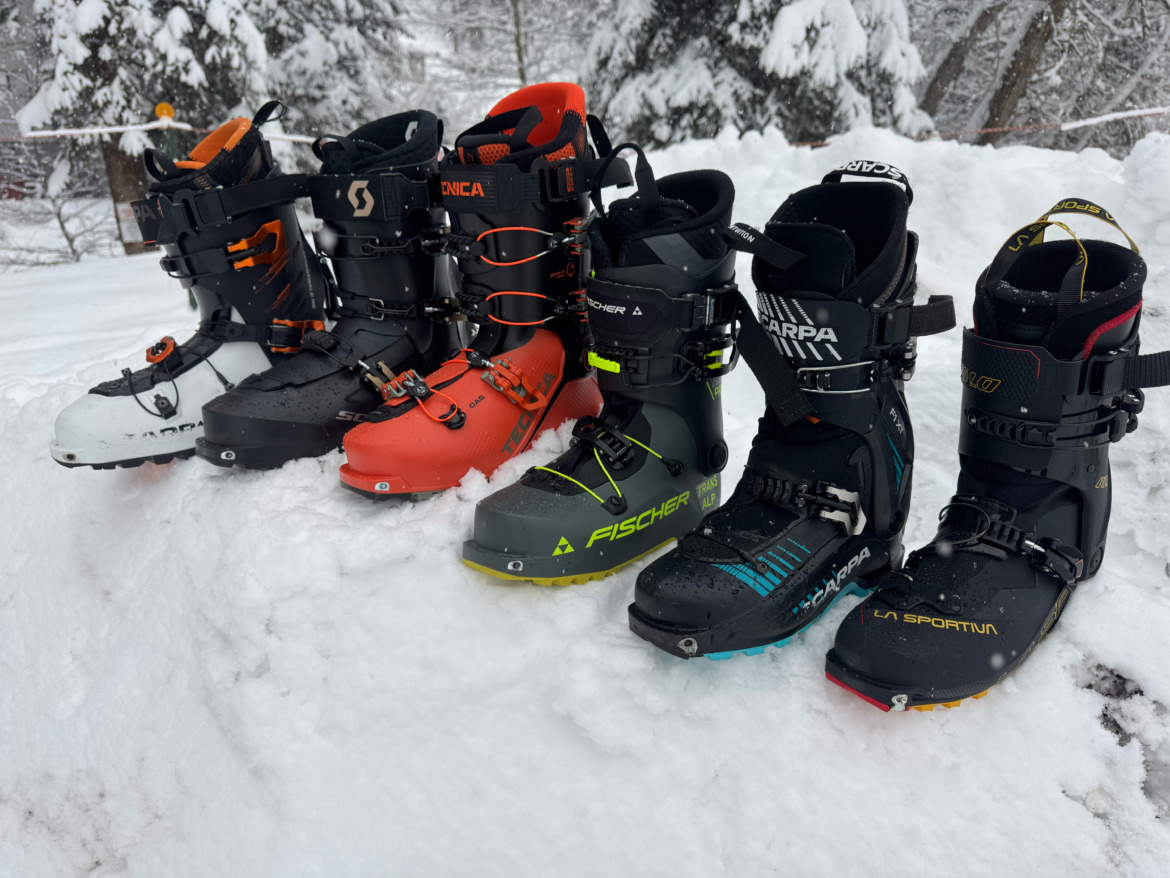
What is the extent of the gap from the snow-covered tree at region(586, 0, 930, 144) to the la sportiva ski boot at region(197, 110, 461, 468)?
18.6 feet

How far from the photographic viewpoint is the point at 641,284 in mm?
1304

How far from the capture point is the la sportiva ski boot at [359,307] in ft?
5.55

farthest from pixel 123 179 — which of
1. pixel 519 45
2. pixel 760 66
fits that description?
pixel 519 45

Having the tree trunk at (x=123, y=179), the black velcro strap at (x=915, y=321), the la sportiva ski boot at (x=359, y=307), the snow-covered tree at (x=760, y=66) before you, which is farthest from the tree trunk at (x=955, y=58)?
the black velcro strap at (x=915, y=321)

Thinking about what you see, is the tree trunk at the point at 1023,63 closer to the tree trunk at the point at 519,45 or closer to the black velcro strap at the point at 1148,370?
the tree trunk at the point at 519,45

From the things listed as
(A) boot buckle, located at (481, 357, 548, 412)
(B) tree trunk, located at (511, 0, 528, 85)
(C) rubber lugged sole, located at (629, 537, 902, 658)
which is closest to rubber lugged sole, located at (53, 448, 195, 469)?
(A) boot buckle, located at (481, 357, 548, 412)

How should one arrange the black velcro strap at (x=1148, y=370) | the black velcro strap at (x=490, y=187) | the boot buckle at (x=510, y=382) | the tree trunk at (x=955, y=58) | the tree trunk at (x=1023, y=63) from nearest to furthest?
1. the black velcro strap at (x=1148, y=370)
2. the black velcro strap at (x=490, y=187)
3. the boot buckle at (x=510, y=382)
4. the tree trunk at (x=1023, y=63)
5. the tree trunk at (x=955, y=58)

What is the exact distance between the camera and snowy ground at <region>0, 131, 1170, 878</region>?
101 cm

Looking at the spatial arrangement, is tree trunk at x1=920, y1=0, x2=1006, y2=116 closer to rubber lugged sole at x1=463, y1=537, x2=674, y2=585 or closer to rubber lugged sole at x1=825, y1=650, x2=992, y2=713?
rubber lugged sole at x1=463, y1=537, x2=674, y2=585

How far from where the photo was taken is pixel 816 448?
1285mm

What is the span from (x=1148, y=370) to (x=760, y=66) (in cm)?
627

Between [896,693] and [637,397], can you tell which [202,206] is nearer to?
[637,397]

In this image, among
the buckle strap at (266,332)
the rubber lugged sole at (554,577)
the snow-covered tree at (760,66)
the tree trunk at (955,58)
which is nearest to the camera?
the rubber lugged sole at (554,577)

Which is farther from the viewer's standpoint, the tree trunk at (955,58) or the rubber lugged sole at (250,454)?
the tree trunk at (955,58)
